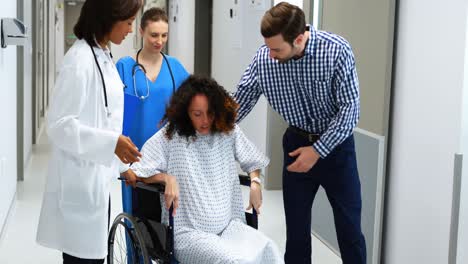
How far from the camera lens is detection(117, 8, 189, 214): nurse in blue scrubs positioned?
355cm

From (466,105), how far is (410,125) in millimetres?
487

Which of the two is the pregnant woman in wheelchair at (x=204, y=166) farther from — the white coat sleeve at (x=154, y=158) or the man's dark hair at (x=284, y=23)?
the man's dark hair at (x=284, y=23)

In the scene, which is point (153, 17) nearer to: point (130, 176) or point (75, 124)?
point (130, 176)

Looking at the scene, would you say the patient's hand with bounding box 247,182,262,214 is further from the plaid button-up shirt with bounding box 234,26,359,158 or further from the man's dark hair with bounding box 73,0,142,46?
the man's dark hair with bounding box 73,0,142,46

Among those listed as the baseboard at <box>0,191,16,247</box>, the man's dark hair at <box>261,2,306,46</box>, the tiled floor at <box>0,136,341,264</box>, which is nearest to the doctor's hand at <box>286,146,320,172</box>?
the man's dark hair at <box>261,2,306,46</box>

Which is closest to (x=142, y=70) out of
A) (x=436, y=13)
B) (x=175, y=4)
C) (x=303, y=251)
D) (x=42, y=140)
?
(x=303, y=251)

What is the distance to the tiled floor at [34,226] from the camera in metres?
4.22

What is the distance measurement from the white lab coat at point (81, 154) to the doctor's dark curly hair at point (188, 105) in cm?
45

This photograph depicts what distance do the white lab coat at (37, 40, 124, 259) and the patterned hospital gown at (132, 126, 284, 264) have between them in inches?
15.0

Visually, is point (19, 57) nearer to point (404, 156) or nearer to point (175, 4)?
point (404, 156)

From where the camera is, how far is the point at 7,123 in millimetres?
4684

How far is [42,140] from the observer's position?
8742mm

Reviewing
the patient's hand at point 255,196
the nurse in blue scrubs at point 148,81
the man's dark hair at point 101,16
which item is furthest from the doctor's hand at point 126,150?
the nurse in blue scrubs at point 148,81

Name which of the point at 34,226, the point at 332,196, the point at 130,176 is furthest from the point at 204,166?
the point at 34,226
